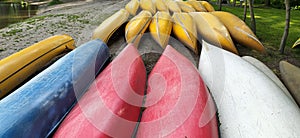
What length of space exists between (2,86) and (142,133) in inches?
47.1

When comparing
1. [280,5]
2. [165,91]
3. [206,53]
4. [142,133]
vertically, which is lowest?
[142,133]

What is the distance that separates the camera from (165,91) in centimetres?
159

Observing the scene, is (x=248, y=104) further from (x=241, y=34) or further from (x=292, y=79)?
(x=241, y=34)

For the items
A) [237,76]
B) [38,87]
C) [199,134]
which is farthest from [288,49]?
[38,87]

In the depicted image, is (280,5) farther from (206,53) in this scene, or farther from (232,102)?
(232,102)

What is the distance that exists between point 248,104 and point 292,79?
24.6 inches

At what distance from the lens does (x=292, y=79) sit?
5.87ft

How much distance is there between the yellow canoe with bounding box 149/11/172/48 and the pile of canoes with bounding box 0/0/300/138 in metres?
0.44

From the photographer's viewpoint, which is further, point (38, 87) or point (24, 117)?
point (38, 87)

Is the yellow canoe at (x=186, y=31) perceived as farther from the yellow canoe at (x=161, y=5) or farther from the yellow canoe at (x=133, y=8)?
the yellow canoe at (x=133, y=8)

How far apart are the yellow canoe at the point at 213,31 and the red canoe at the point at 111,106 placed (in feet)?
3.35

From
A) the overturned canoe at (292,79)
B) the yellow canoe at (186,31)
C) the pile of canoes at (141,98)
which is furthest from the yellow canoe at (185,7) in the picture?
the overturned canoe at (292,79)

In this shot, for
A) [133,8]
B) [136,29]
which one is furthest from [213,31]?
[133,8]

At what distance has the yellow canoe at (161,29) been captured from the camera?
8.41 feet
